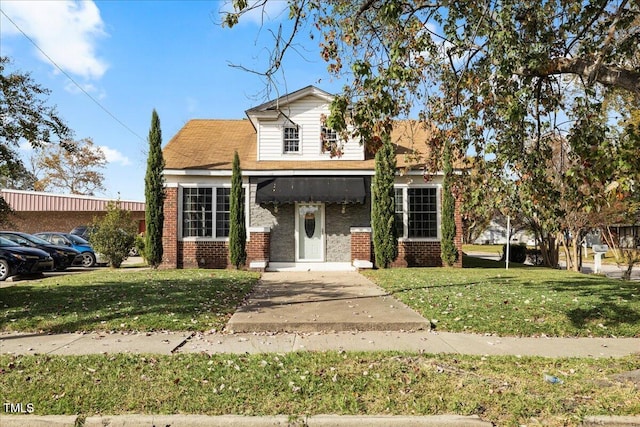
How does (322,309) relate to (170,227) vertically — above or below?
below

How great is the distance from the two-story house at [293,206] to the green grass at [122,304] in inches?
176

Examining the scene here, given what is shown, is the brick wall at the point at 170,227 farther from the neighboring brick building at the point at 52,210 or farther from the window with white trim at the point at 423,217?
the neighboring brick building at the point at 52,210

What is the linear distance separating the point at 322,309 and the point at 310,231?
875 centimetres

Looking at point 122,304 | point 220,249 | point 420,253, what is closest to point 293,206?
point 220,249

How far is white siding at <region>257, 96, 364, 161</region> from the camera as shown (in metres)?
17.6

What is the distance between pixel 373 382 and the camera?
15.4 ft

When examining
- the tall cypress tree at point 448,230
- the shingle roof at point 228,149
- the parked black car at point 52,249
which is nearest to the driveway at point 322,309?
the tall cypress tree at point 448,230

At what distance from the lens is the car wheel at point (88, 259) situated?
19.9 meters

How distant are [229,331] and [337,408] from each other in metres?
3.46

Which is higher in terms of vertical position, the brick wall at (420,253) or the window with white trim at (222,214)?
the window with white trim at (222,214)

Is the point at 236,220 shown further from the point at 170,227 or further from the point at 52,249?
the point at 52,249

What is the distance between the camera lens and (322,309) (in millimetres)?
8625

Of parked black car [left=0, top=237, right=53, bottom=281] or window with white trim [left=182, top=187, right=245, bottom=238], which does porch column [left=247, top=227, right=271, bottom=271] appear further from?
parked black car [left=0, top=237, right=53, bottom=281]

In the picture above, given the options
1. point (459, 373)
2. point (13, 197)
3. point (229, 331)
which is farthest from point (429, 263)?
point (13, 197)
